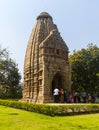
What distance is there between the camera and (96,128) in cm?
1261

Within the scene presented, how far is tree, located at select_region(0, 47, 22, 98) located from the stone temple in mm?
18085

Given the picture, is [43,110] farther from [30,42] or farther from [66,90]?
[30,42]

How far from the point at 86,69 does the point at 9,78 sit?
1642 cm

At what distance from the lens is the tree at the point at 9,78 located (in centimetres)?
4922

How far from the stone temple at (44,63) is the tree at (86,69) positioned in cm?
1094

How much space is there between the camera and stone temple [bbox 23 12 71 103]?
88.9ft

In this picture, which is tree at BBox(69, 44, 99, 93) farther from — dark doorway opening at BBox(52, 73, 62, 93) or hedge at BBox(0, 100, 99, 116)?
hedge at BBox(0, 100, 99, 116)

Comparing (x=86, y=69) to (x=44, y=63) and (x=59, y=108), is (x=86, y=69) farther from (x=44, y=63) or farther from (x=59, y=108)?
(x=59, y=108)

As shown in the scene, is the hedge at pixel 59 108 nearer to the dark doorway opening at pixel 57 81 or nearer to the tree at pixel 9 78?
the dark doorway opening at pixel 57 81

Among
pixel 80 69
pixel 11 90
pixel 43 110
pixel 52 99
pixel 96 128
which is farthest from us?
pixel 11 90

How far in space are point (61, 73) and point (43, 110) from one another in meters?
11.1

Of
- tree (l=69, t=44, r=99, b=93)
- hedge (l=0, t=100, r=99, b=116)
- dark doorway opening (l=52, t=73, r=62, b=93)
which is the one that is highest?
tree (l=69, t=44, r=99, b=93)

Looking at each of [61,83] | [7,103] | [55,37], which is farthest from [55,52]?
[7,103]

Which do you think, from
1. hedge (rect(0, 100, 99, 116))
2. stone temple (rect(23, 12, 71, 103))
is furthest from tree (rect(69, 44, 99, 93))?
hedge (rect(0, 100, 99, 116))
